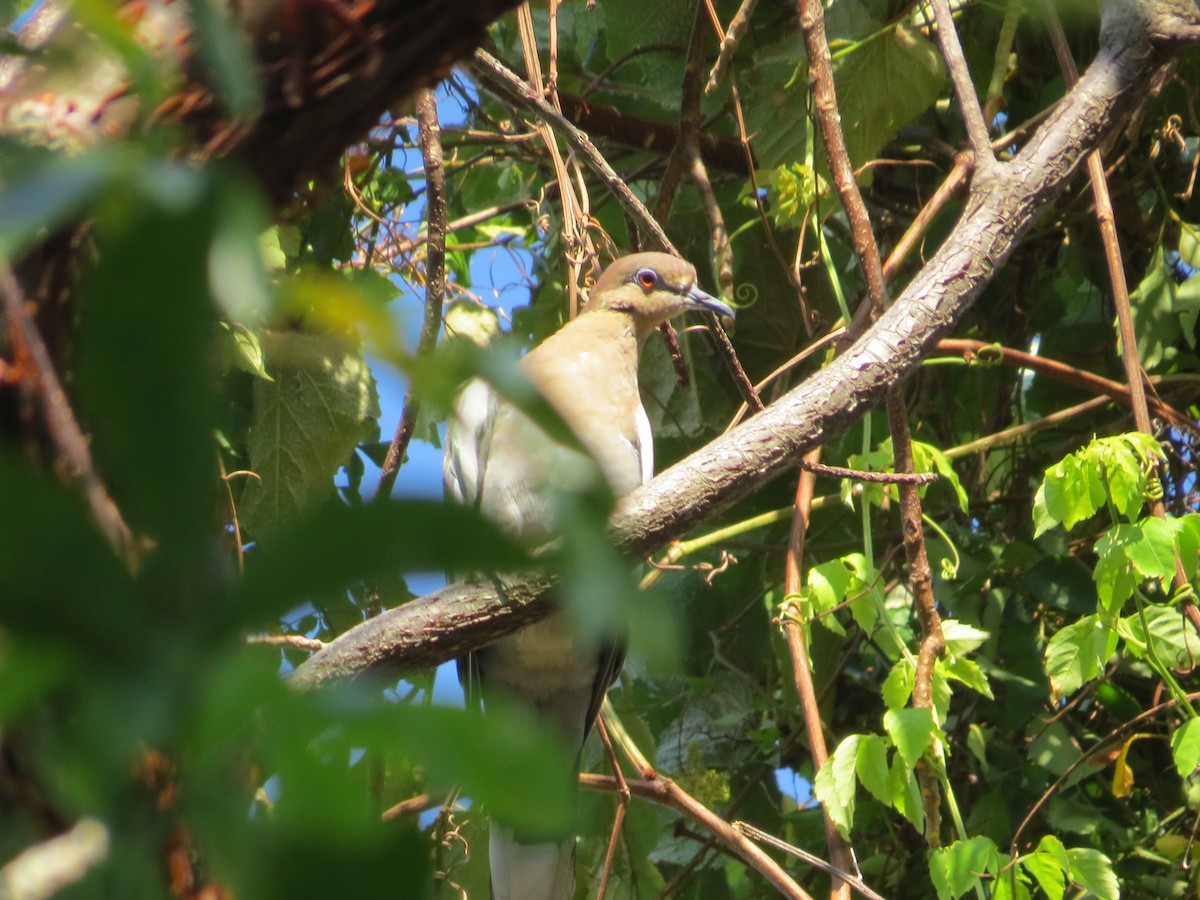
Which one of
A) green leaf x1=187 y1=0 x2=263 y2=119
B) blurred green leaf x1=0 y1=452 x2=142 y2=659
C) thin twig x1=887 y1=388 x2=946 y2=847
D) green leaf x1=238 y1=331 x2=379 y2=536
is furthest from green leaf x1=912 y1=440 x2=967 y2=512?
blurred green leaf x1=0 y1=452 x2=142 y2=659

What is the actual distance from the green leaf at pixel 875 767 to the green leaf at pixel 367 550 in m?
1.67

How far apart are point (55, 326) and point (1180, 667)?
219 centimetres

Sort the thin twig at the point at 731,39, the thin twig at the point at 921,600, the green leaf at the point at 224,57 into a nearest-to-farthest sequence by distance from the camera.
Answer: the green leaf at the point at 224,57 < the thin twig at the point at 921,600 < the thin twig at the point at 731,39

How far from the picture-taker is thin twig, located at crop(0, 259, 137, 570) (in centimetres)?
54

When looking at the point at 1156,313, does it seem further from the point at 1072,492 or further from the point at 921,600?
the point at 921,600

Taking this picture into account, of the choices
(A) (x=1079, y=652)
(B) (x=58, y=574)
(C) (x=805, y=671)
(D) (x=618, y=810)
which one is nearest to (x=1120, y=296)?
(A) (x=1079, y=652)

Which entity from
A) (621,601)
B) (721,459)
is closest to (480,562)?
(621,601)

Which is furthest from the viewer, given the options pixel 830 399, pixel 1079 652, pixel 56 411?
pixel 1079 652

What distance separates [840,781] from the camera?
81.2 inches

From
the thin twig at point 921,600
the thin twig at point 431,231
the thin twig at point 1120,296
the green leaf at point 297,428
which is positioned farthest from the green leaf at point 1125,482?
the green leaf at point 297,428

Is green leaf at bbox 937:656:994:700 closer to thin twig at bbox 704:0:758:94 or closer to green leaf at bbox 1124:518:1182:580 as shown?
green leaf at bbox 1124:518:1182:580

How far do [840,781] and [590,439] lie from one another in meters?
0.87

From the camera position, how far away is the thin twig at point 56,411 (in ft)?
1.76

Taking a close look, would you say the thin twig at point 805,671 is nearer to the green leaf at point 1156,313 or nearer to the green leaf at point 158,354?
the green leaf at point 1156,313
